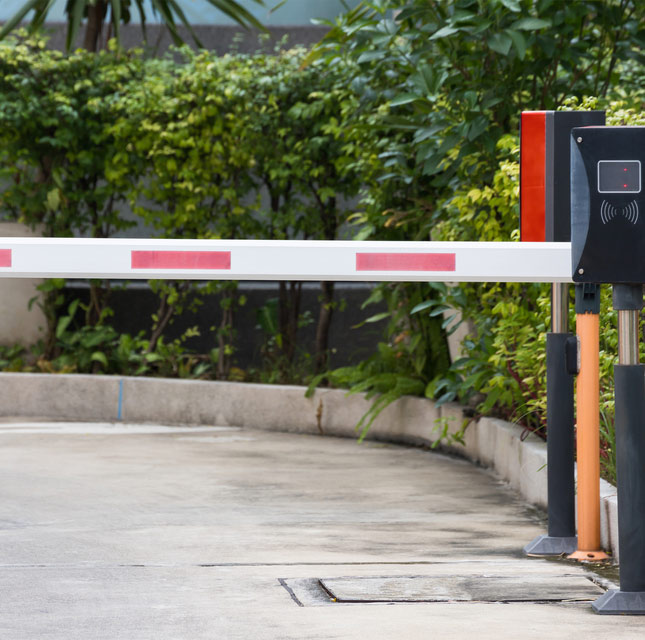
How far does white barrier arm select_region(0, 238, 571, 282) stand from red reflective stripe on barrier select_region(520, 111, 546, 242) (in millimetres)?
964

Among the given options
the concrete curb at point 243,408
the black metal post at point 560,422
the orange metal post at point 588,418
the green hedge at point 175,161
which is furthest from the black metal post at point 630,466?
the green hedge at point 175,161

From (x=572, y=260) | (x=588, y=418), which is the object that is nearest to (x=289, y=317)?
(x=588, y=418)

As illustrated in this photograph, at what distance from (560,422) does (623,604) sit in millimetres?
1117

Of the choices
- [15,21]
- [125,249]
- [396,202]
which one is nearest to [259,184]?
[396,202]

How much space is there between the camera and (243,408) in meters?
9.90

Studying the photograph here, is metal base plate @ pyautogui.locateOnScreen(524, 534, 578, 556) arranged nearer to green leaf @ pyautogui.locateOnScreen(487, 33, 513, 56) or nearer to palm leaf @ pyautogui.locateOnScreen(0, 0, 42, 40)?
green leaf @ pyautogui.locateOnScreen(487, 33, 513, 56)

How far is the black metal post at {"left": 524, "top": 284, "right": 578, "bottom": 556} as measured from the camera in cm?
496

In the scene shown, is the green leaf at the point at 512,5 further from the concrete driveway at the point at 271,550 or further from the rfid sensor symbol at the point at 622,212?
the concrete driveway at the point at 271,550

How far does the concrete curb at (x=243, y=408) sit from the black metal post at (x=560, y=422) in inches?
80.8

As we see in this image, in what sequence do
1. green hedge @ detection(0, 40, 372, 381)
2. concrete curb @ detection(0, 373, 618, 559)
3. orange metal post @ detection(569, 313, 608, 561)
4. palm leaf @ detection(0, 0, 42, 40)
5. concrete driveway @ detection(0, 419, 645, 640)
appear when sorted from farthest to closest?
palm leaf @ detection(0, 0, 42, 40) → green hedge @ detection(0, 40, 372, 381) → concrete curb @ detection(0, 373, 618, 559) → orange metal post @ detection(569, 313, 608, 561) → concrete driveway @ detection(0, 419, 645, 640)

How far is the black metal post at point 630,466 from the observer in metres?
3.98

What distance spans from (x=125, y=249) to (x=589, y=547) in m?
2.35

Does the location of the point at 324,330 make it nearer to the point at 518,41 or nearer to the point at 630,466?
the point at 518,41

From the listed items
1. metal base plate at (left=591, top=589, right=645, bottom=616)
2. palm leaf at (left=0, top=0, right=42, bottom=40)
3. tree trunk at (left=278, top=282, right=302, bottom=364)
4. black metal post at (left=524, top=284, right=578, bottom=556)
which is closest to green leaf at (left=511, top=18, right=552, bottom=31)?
black metal post at (left=524, top=284, right=578, bottom=556)
